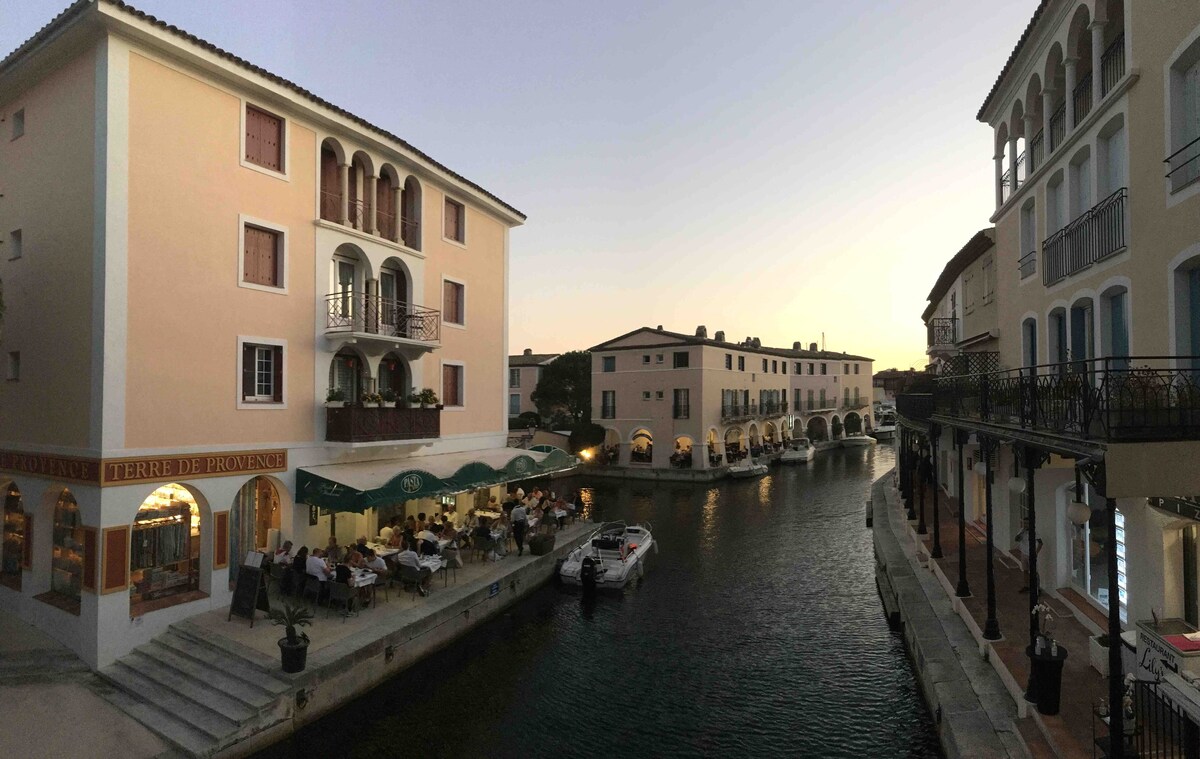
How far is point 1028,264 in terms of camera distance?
54.5 ft

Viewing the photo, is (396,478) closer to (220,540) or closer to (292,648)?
(220,540)

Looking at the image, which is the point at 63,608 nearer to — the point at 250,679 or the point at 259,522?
the point at 259,522

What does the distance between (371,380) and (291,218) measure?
503 centimetres

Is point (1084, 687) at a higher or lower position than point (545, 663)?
higher

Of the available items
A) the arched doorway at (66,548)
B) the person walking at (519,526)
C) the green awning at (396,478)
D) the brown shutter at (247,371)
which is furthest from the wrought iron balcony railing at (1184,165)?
the arched doorway at (66,548)

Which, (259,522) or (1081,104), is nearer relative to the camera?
(1081,104)

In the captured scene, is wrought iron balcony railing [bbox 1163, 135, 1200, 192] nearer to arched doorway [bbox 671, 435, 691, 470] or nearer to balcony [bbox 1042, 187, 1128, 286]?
balcony [bbox 1042, 187, 1128, 286]

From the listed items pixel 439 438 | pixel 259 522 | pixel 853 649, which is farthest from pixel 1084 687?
pixel 259 522

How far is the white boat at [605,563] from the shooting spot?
66.8 ft

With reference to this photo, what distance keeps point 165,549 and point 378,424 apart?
18.7 ft

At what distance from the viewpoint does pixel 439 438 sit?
808 inches

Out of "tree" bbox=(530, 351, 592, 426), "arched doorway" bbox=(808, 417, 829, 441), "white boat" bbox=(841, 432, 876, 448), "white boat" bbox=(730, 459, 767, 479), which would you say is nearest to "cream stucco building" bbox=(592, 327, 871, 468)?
"white boat" bbox=(730, 459, 767, 479)

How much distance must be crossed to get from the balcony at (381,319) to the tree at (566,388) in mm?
36964

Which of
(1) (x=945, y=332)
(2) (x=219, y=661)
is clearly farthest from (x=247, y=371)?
(1) (x=945, y=332)
